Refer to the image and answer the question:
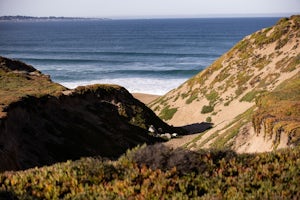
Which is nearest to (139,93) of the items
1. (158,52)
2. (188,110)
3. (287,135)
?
(188,110)

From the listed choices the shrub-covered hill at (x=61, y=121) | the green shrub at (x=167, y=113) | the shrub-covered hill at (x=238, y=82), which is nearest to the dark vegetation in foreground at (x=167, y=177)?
the shrub-covered hill at (x=61, y=121)

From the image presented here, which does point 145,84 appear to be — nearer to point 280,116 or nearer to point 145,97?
point 145,97

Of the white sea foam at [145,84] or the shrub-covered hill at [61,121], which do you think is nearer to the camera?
the shrub-covered hill at [61,121]

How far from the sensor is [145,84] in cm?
7581

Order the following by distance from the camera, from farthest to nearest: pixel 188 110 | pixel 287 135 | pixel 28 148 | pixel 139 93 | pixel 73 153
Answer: pixel 139 93 < pixel 188 110 < pixel 73 153 < pixel 28 148 < pixel 287 135

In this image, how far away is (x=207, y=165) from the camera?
10562 millimetres

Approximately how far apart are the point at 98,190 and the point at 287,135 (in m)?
10.4

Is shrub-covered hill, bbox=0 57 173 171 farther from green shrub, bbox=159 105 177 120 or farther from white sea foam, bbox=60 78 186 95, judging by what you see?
white sea foam, bbox=60 78 186 95

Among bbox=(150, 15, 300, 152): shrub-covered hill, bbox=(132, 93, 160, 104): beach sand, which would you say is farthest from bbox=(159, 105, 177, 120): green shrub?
bbox=(132, 93, 160, 104): beach sand

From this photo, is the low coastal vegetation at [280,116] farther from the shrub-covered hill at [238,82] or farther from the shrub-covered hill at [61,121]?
the shrub-covered hill at [61,121]

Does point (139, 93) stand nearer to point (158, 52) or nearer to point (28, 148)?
point (28, 148)

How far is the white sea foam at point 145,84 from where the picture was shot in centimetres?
7081

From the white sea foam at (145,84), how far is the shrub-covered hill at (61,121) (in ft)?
100

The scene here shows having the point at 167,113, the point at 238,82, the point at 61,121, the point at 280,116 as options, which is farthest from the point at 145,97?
the point at 280,116
